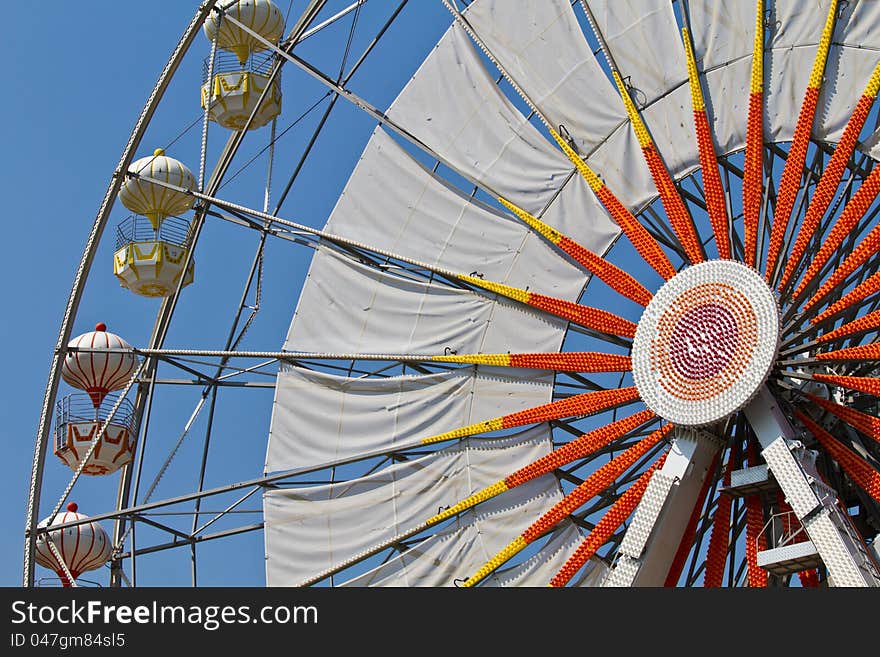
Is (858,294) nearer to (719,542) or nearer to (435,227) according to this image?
(719,542)

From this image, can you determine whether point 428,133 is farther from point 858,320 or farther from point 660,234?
point 858,320

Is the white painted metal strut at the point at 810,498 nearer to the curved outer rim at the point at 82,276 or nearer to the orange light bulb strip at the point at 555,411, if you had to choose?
the orange light bulb strip at the point at 555,411

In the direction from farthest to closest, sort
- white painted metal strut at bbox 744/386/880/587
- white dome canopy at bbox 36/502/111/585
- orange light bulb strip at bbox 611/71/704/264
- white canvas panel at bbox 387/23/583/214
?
white dome canopy at bbox 36/502/111/585
white canvas panel at bbox 387/23/583/214
orange light bulb strip at bbox 611/71/704/264
white painted metal strut at bbox 744/386/880/587

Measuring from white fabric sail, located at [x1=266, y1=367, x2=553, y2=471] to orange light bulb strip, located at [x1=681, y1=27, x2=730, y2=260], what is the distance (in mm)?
3533

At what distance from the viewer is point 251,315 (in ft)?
98.8

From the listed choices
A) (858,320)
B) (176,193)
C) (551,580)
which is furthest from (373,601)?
(176,193)

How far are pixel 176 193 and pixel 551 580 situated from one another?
358 inches

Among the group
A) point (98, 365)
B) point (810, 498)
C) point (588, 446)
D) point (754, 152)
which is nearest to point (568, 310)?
point (588, 446)

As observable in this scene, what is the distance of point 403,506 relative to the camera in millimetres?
26344

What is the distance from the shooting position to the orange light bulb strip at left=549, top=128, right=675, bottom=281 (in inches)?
955

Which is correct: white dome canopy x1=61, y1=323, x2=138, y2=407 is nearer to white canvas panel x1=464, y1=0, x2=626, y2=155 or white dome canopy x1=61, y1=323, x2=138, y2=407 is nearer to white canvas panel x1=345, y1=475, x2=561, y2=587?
white canvas panel x1=345, y1=475, x2=561, y2=587

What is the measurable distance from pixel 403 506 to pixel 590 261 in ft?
14.9

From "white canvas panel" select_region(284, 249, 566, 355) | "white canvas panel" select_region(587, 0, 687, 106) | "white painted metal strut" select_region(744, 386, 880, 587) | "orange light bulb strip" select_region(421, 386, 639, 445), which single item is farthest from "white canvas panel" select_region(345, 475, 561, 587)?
"white canvas panel" select_region(587, 0, 687, 106)

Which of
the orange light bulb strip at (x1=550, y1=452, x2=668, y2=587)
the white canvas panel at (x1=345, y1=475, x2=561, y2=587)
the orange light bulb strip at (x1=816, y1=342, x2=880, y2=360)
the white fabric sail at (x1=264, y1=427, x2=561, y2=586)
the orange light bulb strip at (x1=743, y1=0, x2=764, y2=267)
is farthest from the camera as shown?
the white fabric sail at (x1=264, y1=427, x2=561, y2=586)
